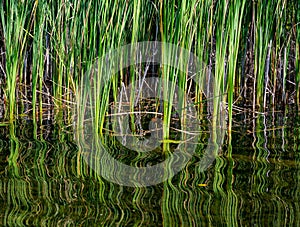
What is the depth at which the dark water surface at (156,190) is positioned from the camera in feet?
5.33

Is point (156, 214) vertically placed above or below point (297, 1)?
below

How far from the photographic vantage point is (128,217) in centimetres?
164

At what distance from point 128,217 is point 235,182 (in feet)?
1.67

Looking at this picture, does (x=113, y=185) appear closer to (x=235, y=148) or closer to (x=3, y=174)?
(x=3, y=174)

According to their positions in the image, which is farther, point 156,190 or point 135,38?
point 135,38

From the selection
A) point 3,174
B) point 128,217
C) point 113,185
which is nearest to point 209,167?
point 113,185

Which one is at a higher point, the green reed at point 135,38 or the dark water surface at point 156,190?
the green reed at point 135,38

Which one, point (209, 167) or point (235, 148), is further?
point (235, 148)

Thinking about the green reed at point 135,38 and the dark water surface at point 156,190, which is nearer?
the dark water surface at point 156,190

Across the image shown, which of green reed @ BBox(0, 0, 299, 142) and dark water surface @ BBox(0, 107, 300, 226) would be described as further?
green reed @ BBox(0, 0, 299, 142)

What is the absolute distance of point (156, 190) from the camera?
1.89 m

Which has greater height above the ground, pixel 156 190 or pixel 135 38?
pixel 135 38

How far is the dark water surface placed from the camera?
1624 mm

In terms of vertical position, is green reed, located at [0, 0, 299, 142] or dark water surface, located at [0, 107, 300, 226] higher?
green reed, located at [0, 0, 299, 142]
